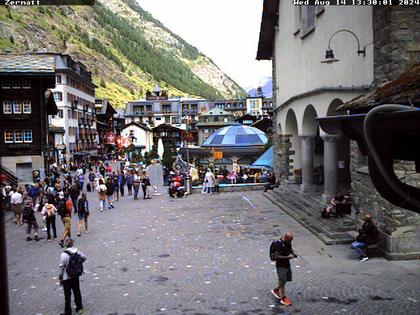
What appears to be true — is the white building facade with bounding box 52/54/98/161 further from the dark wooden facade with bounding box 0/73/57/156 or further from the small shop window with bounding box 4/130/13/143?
the dark wooden facade with bounding box 0/73/57/156

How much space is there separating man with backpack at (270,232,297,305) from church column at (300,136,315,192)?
560 inches

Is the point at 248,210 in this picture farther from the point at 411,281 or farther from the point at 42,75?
the point at 42,75

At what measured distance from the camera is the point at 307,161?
24188 mm

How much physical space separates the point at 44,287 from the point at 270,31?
24222 millimetres

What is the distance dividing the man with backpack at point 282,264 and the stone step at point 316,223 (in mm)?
5121

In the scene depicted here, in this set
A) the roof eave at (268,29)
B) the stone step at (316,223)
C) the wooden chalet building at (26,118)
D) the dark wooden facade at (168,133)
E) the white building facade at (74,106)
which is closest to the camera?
the stone step at (316,223)

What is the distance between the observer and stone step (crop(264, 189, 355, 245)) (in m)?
15.3

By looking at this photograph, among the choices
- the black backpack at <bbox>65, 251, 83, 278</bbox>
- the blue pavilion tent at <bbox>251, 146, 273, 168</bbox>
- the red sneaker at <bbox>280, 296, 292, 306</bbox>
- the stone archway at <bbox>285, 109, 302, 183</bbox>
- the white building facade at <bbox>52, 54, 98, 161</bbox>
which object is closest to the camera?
the black backpack at <bbox>65, 251, 83, 278</bbox>

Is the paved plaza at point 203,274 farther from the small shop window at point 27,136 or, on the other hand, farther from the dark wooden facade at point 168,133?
the dark wooden facade at point 168,133

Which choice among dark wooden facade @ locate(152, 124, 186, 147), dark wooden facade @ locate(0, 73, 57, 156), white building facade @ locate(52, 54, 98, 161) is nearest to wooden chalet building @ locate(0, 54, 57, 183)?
dark wooden facade @ locate(0, 73, 57, 156)

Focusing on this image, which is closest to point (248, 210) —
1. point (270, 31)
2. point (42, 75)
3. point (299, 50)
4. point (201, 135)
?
point (299, 50)

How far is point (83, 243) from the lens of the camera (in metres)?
16.5

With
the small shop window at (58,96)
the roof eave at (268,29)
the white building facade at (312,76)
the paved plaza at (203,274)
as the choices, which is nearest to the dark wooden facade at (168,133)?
the small shop window at (58,96)

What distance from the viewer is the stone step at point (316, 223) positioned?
15266 mm
